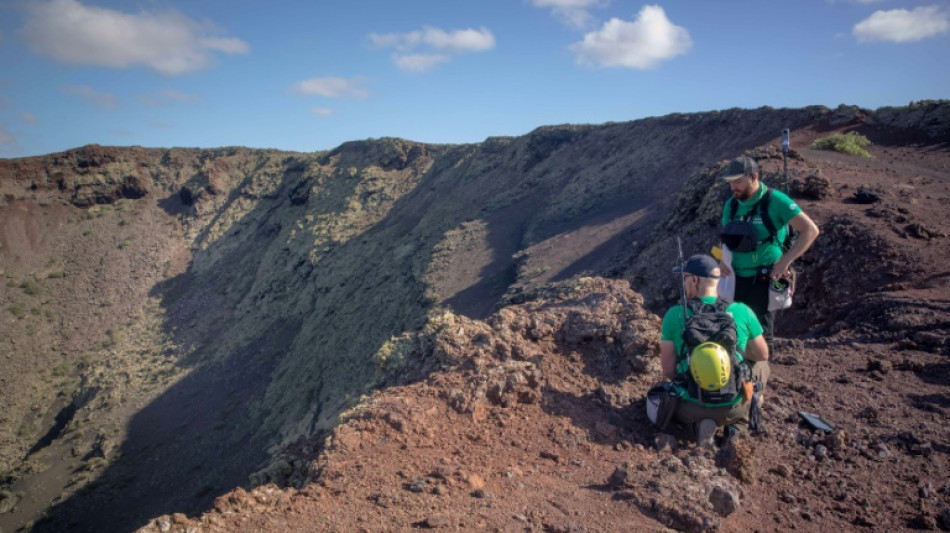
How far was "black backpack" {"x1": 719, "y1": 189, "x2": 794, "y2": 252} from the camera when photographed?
4199mm

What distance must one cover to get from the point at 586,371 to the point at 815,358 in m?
2.34

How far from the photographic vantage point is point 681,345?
3451mm

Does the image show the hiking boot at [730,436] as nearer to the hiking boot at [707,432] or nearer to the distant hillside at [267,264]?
the hiking boot at [707,432]

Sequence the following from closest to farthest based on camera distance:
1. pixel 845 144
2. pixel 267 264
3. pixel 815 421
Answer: pixel 815 421 → pixel 845 144 → pixel 267 264

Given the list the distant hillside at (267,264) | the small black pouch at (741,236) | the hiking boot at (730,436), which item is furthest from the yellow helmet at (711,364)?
the distant hillside at (267,264)

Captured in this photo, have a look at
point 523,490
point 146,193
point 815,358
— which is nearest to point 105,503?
point 523,490

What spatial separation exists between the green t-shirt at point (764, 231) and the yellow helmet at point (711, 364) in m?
1.44

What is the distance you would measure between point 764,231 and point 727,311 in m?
1.23

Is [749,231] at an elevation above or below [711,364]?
above

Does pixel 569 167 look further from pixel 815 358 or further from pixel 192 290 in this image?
pixel 192 290

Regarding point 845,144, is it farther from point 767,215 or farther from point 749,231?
point 749,231

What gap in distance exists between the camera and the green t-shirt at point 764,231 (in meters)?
4.18

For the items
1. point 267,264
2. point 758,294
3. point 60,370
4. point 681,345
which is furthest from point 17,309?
point 758,294

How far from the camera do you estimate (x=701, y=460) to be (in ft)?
10.6
